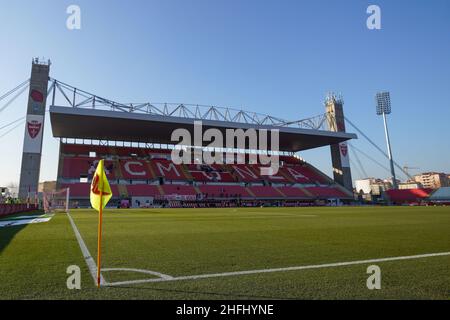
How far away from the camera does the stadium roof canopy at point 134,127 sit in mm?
46375

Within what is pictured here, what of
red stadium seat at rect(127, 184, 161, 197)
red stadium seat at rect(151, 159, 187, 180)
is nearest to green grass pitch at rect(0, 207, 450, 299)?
red stadium seat at rect(127, 184, 161, 197)

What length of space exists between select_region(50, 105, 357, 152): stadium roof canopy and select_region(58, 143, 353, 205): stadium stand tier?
3.19m

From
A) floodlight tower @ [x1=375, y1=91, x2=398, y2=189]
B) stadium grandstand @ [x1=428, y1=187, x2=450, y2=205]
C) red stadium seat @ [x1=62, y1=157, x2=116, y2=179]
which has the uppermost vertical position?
floodlight tower @ [x1=375, y1=91, x2=398, y2=189]

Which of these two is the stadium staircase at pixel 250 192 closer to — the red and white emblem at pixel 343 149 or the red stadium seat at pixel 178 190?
the red stadium seat at pixel 178 190

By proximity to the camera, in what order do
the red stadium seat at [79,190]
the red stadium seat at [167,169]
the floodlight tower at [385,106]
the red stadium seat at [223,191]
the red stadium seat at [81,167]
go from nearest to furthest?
the red stadium seat at [79,190] → the red stadium seat at [81,167] → the red stadium seat at [223,191] → the red stadium seat at [167,169] → the floodlight tower at [385,106]

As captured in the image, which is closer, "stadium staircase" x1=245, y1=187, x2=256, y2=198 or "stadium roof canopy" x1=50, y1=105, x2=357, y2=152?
"stadium roof canopy" x1=50, y1=105, x2=357, y2=152

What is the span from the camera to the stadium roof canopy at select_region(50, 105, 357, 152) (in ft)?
152

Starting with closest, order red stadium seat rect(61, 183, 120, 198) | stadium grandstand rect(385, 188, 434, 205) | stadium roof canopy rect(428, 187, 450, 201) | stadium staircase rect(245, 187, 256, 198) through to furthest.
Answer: red stadium seat rect(61, 183, 120, 198) → stadium staircase rect(245, 187, 256, 198) → stadium roof canopy rect(428, 187, 450, 201) → stadium grandstand rect(385, 188, 434, 205)

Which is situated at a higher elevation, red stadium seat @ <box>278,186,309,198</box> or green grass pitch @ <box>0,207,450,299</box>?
red stadium seat @ <box>278,186,309,198</box>

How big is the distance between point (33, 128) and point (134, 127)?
1478 centimetres

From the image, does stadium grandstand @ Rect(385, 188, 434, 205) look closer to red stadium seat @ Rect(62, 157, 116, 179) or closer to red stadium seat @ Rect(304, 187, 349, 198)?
red stadium seat @ Rect(304, 187, 349, 198)

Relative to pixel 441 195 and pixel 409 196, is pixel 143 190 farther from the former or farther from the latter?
pixel 441 195

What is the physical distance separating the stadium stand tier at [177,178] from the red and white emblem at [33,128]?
22.7 ft

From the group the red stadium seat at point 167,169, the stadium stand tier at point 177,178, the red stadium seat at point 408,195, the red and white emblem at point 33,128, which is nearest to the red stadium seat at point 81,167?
the stadium stand tier at point 177,178
